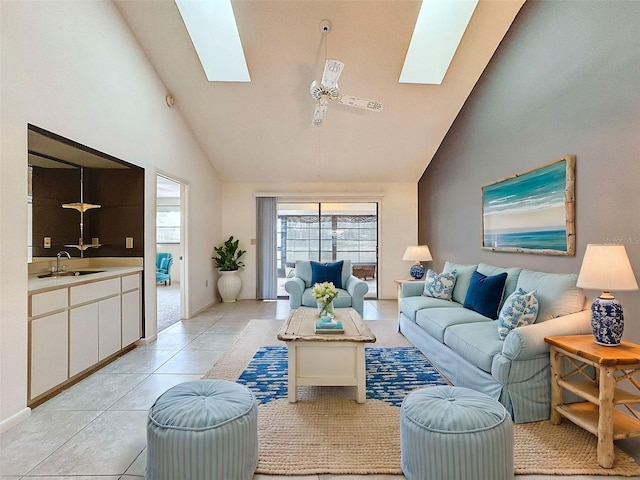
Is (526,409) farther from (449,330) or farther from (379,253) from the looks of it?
(379,253)

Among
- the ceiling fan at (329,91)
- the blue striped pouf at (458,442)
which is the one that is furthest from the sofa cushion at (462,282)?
the blue striped pouf at (458,442)

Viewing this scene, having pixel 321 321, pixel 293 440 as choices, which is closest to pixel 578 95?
pixel 321 321

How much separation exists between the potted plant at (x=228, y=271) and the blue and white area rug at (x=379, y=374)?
2967 mm

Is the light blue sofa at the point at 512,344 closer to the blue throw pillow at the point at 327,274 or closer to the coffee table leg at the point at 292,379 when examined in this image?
the coffee table leg at the point at 292,379

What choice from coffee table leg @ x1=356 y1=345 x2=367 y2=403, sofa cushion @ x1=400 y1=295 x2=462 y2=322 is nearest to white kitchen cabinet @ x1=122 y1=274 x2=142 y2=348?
coffee table leg @ x1=356 y1=345 x2=367 y2=403

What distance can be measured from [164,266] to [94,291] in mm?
6107

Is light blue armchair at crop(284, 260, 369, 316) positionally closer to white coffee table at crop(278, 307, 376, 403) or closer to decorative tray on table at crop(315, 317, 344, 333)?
decorative tray on table at crop(315, 317, 344, 333)

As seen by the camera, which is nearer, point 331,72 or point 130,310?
point 331,72

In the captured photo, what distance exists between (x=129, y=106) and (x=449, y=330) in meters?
3.84

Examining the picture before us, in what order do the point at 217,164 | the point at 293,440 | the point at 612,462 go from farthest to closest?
the point at 217,164 → the point at 293,440 → the point at 612,462

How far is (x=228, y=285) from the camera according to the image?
21.5ft

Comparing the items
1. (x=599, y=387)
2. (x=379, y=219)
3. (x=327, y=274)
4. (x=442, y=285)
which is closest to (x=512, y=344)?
(x=599, y=387)

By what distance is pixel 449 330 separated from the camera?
117 inches

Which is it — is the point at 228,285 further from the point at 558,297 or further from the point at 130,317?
the point at 558,297
